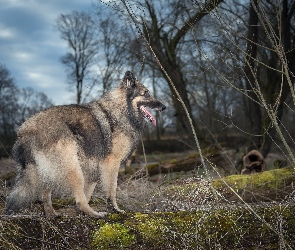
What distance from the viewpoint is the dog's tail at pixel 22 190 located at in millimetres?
4711

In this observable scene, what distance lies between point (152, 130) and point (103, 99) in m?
30.7

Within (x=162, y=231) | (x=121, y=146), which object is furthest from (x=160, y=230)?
(x=121, y=146)

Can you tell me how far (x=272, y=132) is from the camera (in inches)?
508

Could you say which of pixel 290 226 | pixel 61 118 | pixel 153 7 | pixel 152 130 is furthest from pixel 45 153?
pixel 152 130

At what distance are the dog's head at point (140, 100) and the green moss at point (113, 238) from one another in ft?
7.57

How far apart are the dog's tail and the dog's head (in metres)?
1.94

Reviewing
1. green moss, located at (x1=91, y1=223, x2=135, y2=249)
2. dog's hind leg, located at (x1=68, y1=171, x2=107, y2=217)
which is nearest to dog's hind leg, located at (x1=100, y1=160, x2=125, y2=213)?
dog's hind leg, located at (x1=68, y1=171, x2=107, y2=217)

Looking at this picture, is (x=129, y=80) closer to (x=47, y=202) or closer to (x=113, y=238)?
(x=47, y=202)

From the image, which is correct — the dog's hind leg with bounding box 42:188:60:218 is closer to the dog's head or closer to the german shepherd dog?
the german shepherd dog

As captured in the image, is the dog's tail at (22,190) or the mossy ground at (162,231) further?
the dog's tail at (22,190)

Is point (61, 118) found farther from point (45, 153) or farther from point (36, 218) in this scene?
point (36, 218)

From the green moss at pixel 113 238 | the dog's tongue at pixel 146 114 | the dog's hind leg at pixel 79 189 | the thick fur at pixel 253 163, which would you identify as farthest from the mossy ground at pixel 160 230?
the thick fur at pixel 253 163

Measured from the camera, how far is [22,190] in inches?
187

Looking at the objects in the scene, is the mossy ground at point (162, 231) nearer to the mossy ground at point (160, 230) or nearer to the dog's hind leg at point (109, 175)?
the mossy ground at point (160, 230)
